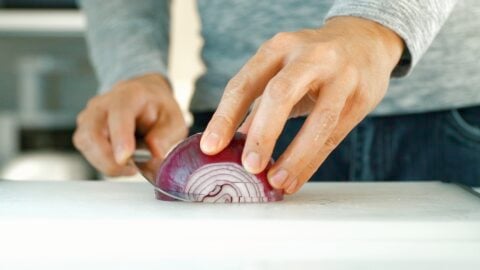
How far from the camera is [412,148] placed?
953 mm

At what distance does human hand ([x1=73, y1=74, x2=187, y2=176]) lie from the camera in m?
0.90

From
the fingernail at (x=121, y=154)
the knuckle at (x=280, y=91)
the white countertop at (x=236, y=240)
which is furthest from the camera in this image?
the fingernail at (x=121, y=154)

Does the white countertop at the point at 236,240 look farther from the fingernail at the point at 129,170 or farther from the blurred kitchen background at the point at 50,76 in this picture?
the blurred kitchen background at the point at 50,76

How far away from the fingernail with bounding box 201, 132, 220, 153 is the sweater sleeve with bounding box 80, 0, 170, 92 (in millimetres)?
389

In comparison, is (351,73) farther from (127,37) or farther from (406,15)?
(127,37)

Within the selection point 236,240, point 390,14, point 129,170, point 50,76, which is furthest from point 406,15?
point 50,76

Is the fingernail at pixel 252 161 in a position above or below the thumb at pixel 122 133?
above

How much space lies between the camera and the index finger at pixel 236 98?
2.02 ft

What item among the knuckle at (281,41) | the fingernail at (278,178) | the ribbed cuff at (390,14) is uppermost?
the ribbed cuff at (390,14)

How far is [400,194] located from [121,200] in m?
0.22

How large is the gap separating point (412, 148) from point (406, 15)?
0.32 metres

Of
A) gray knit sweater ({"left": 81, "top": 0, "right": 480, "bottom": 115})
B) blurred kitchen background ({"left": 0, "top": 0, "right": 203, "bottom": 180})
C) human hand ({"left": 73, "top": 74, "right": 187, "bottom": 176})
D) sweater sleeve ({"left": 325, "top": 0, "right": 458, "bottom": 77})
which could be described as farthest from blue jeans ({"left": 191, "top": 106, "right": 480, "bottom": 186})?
blurred kitchen background ({"left": 0, "top": 0, "right": 203, "bottom": 180})

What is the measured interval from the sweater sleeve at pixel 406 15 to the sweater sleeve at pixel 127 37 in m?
0.39

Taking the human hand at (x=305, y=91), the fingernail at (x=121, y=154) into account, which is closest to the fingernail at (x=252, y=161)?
the human hand at (x=305, y=91)
